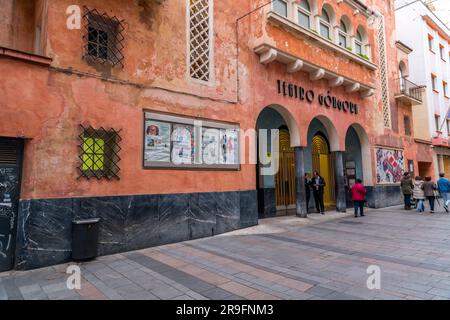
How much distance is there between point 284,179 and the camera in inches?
512

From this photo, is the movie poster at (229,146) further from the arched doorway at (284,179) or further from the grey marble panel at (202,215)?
the arched doorway at (284,179)

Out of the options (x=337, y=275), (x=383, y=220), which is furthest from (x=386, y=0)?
(x=337, y=275)

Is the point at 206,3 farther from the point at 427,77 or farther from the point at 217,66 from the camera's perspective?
the point at 427,77

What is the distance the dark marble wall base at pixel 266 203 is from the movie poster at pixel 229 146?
327cm

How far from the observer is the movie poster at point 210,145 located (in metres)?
8.41

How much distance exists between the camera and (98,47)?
265 inches

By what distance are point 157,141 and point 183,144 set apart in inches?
30.0

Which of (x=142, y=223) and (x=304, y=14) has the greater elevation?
(x=304, y=14)

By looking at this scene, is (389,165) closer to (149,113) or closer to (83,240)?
(149,113)

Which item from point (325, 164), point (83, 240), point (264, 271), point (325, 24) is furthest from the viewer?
point (325, 164)

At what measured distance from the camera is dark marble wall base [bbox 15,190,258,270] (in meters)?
5.57

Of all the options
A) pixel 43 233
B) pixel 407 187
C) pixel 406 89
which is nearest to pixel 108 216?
pixel 43 233

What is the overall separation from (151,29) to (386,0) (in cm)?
1697
